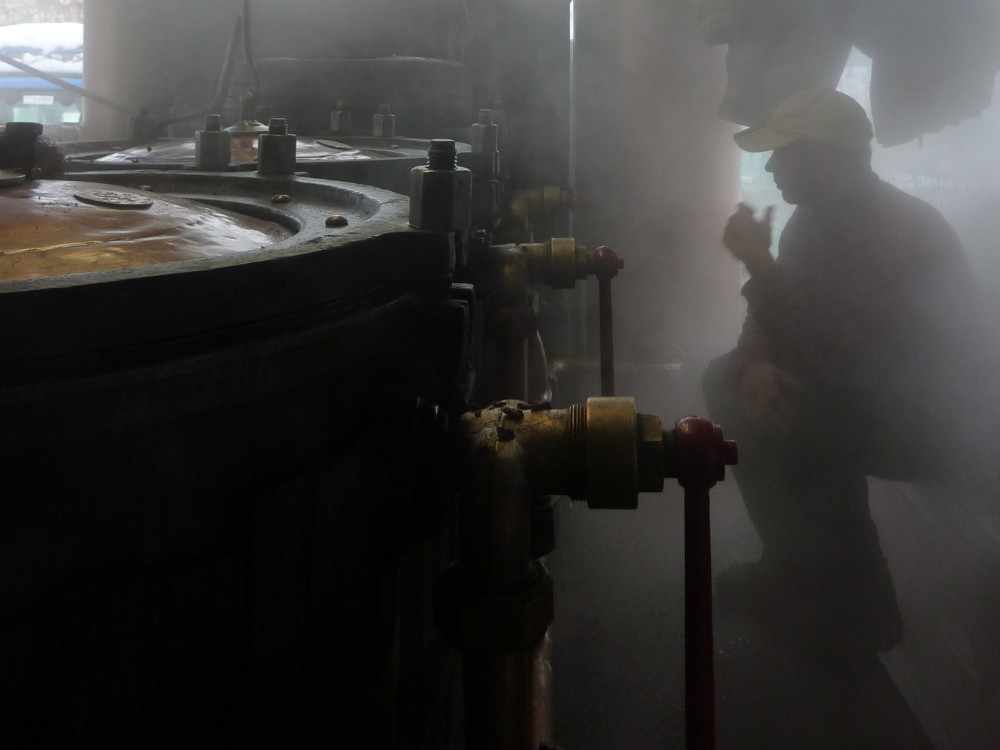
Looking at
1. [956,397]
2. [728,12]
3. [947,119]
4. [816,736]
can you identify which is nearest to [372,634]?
[816,736]

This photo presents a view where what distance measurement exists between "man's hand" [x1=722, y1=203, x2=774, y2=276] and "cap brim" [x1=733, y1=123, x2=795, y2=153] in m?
0.29

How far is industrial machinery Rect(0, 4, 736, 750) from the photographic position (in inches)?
32.9

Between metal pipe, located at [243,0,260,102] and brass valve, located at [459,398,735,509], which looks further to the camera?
metal pipe, located at [243,0,260,102]

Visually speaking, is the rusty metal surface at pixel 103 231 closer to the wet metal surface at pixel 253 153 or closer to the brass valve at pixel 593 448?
the brass valve at pixel 593 448

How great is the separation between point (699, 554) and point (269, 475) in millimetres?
622

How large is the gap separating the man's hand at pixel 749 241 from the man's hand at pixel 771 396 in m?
0.40

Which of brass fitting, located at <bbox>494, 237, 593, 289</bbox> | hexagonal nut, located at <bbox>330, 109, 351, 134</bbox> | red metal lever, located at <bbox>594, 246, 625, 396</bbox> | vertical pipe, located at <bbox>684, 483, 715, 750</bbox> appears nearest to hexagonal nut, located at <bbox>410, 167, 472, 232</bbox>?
vertical pipe, located at <bbox>684, 483, 715, 750</bbox>

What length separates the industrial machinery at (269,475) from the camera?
32.9 inches

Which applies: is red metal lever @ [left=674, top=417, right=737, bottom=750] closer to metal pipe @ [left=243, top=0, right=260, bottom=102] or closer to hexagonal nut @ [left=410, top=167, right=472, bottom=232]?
hexagonal nut @ [left=410, top=167, right=472, bottom=232]

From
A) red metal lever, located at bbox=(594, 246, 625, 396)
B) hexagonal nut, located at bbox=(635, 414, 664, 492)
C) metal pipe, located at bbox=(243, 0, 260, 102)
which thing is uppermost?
metal pipe, located at bbox=(243, 0, 260, 102)

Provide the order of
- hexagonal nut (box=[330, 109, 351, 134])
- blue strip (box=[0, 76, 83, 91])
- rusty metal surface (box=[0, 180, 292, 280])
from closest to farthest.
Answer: rusty metal surface (box=[0, 180, 292, 280]), hexagonal nut (box=[330, 109, 351, 134]), blue strip (box=[0, 76, 83, 91])

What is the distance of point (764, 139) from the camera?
3256 millimetres

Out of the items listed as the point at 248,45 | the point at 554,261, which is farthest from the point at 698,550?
the point at 248,45

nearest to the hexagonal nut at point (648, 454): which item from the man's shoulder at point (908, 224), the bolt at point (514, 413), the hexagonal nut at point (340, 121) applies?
the bolt at point (514, 413)
